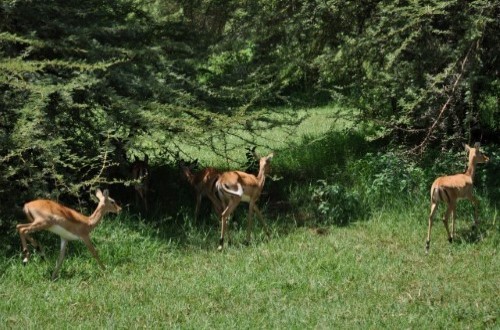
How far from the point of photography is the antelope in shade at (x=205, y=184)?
8.75 meters

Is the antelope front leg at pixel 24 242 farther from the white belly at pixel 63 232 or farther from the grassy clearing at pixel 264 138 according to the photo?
the grassy clearing at pixel 264 138

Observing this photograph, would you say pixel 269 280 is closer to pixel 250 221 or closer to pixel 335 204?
pixel 250 221

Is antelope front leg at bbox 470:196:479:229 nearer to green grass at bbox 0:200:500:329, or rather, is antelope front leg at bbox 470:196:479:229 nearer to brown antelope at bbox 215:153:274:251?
green grass at bbox 0:200:500:329

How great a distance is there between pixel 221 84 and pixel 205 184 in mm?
1539

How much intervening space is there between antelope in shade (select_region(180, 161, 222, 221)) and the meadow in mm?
221

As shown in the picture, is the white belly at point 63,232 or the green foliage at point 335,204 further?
the green foliage at point 335,204

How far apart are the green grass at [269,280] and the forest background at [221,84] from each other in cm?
72

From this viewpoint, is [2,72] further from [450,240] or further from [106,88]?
[450,240]

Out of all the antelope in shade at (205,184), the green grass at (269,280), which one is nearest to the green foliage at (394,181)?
the green grass at (269,280)

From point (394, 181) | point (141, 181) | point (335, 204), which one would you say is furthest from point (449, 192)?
point (141, 181)

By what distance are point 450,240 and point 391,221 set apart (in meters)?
0.89

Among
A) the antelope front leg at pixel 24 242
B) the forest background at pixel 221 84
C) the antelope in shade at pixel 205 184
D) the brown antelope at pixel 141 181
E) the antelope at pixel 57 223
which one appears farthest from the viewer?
the brown antelope at pixel 141 181

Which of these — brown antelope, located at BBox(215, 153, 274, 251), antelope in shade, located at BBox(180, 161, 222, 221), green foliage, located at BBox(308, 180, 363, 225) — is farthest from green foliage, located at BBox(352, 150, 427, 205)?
antelope in shade, located at BBox(180, 161, 222, 221)

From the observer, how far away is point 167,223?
28.9ft
